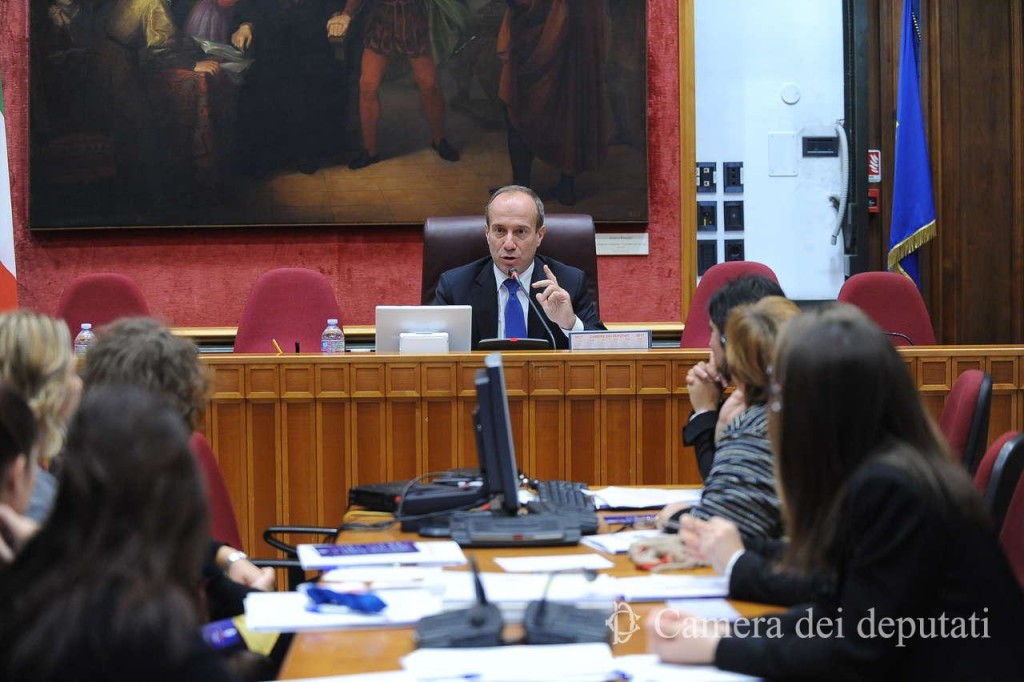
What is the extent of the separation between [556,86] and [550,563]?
5.03m

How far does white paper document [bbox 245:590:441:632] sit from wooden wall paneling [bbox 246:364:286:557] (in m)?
1.97

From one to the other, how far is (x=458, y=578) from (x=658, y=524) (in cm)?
63

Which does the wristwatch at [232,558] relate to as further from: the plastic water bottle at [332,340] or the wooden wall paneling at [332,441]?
the plastic water bottle at [332,340]

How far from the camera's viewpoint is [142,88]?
22.3 ft

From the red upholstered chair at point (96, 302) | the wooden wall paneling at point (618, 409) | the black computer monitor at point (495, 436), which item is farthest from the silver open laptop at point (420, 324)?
the black computer monitor at point (495, 436)

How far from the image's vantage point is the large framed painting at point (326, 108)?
267 inches

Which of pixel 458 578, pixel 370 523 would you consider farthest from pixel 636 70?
pixel 458 578

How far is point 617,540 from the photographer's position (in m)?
2.47

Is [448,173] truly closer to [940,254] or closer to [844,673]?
[940,254]

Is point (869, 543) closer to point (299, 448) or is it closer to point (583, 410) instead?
point (583, 410)

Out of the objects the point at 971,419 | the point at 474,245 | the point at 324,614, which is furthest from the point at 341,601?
the point at 474,245

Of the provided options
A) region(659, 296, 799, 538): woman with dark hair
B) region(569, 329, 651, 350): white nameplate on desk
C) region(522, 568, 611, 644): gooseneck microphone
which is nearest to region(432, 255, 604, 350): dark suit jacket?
region(569, 329, 651, 350): white nameplate on desk

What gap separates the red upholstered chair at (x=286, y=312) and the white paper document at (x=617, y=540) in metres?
2.89

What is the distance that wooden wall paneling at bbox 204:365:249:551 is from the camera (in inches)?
156
